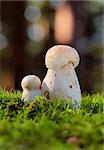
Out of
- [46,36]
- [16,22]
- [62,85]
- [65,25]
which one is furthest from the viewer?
[46,36]

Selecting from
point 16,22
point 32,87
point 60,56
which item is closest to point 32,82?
point 32,87

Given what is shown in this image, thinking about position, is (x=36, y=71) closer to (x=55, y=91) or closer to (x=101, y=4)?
(x=101, y=4)

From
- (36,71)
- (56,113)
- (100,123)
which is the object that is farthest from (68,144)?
(36,71)

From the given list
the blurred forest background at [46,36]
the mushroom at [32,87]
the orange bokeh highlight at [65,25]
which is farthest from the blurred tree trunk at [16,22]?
the mushroom at [32,87]

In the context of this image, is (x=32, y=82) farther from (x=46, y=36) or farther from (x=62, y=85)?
(x=46, y=36)

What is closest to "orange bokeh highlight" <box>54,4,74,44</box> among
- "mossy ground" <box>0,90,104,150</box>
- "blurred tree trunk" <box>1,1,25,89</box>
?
"blurred tree trunk" <box>1,1,25,89</box>
